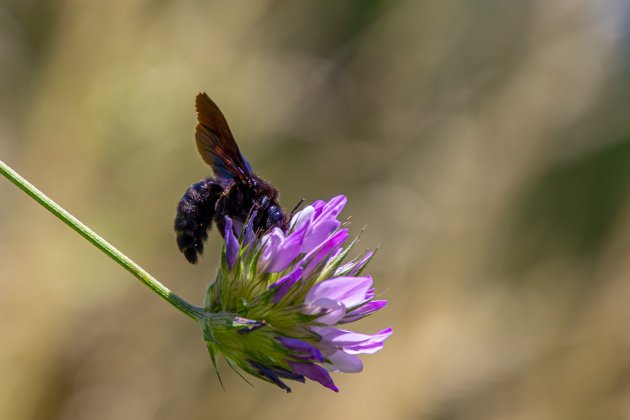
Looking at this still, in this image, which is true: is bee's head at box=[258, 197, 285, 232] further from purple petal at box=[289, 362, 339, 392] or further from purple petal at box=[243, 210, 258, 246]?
purple petal at box=[289, 362, 339, 392]

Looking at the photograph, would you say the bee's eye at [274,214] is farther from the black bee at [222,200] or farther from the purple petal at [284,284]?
the purple petal at [284,284]

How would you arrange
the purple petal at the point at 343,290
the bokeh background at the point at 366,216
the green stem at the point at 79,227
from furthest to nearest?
1. the bokeh background at the point at 366,216
2. the purple petal at the point at 343,290
3. the green stem at the point at 79,227

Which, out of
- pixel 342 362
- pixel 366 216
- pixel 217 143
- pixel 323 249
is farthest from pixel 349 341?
pixel 366 216

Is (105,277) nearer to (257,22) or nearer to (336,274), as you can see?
(257,22)

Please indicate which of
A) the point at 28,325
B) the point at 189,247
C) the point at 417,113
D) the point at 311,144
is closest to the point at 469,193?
the point at 417,113

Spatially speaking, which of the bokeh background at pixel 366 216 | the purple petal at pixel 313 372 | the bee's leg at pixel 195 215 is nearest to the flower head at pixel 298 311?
the purple petal at pixel 313 372

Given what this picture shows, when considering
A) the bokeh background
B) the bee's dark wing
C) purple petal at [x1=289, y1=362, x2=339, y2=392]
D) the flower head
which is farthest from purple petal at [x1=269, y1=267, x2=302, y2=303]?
the bokeh background

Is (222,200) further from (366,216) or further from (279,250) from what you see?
(366,216)
